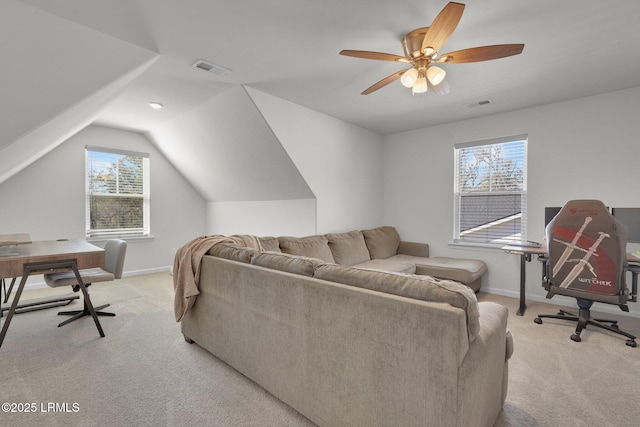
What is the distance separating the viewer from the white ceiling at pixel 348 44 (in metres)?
1.99

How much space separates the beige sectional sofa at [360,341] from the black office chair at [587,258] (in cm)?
167

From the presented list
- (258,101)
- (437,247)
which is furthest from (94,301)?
(437,247)

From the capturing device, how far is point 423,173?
16.1 feet

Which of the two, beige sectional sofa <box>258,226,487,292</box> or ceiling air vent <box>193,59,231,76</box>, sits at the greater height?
ceiling air vent <box>193,59,231,76</box>

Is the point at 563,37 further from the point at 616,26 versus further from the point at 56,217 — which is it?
the point at 56,217

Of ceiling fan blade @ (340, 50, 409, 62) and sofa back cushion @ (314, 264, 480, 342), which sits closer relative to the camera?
sofa back cushion @ (314, 264, 480, 342)

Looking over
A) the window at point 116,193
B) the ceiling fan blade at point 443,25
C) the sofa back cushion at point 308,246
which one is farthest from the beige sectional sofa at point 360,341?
the window at point 116,193

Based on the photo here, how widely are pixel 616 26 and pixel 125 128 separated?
239 inches

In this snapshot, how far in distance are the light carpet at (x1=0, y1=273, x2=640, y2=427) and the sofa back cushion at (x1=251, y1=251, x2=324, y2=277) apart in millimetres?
811

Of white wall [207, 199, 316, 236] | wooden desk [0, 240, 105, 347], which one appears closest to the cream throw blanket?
wooden desk [0, 240, 105, 347]

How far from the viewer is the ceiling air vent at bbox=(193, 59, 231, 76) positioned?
108 inches

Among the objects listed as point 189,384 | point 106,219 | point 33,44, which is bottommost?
point 189,384

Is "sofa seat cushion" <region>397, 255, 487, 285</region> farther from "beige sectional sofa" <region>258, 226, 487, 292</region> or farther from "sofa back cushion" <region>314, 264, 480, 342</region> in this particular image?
"sofa back cushion" <region>314, 264, 480, 342</region>

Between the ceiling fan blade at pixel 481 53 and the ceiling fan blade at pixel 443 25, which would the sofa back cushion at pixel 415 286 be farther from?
the ceiling fan blade at pixel 481 53
